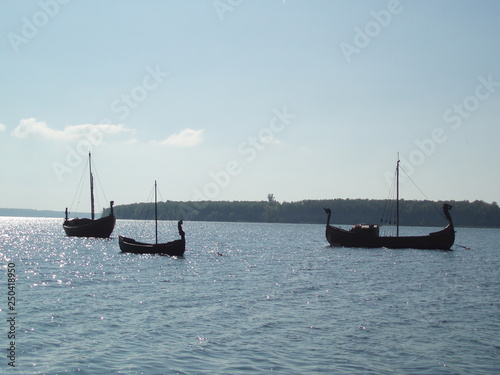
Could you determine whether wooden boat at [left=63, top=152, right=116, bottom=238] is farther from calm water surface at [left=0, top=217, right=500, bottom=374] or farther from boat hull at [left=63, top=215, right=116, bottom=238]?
calm water surface at [left=0, top=217, right=500, bottom=374]

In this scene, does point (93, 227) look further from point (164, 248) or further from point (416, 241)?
point (416, 241)

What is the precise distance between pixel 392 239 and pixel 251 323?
176ft

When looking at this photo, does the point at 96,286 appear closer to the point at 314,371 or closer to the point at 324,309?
the point at 324,309

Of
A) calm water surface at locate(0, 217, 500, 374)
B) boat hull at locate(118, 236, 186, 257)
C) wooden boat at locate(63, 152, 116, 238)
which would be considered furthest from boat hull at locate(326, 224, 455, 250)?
wooden boat at locate(63, 152, 116, 238)

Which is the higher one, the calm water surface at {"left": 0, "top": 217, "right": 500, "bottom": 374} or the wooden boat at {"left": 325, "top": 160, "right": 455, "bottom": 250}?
the wooden boat at {"left": 325, "top": 160, "right": 455, "bottom": 250}

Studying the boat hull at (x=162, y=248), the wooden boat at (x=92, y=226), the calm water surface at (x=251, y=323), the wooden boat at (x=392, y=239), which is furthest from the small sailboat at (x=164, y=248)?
the wooden boat at (x=92, y=226)

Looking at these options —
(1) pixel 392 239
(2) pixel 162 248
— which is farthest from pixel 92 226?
(1) pixel 392 239

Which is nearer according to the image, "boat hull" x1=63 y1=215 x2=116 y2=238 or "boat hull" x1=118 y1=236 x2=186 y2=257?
"boat hull" x1=118 y1=236 x2=186 y2=257

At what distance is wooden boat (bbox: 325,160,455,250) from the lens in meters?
71.1

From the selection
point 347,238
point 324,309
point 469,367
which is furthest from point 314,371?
point 347,238

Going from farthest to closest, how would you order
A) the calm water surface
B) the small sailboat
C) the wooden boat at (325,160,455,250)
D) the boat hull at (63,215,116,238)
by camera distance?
1. the boat hull at (63,215,116,238)
2. the wooden boat at (325,160,455,250)
3. the small sailboat
4. the calm water surface

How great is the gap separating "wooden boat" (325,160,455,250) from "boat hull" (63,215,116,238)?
117 ft

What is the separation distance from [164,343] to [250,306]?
27.4ft

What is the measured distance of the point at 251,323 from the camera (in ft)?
71.8
